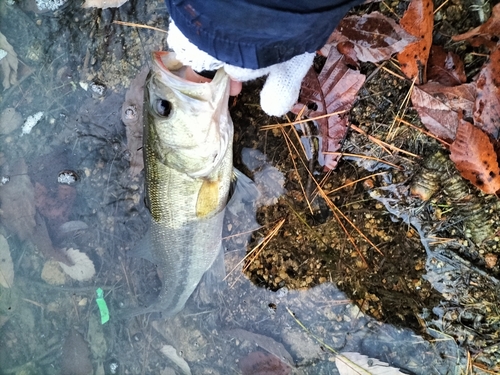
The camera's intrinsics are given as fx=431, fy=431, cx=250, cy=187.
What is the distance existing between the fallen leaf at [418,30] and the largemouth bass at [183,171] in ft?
3.61

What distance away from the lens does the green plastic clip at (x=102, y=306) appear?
3.40m

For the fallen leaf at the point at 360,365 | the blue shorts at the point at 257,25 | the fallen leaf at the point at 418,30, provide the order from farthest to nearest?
the fallen leaf at the point at 360,365 → the fallen leaf at the point at 418,30 → the blue shorts at the point at 257,25

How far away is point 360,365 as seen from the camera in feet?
9.49

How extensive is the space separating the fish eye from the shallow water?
896mm

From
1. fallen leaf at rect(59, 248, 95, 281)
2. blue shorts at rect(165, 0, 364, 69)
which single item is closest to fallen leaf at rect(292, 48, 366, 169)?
blue shorts at rect(165, 0, 364, 69)

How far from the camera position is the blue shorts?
167 centimetres

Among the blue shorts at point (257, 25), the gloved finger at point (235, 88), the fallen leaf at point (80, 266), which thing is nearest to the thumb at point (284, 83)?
the gloved finger at point (235, 88)

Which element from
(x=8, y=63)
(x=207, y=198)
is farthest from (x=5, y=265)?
(x=207, y=198)

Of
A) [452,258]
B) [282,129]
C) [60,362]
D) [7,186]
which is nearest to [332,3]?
[282,129]

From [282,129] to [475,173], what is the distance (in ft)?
3.97

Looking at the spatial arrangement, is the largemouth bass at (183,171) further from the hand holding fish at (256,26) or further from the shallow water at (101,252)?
the hand holding fish at (256,26)

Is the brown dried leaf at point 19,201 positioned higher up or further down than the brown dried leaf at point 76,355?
higher up

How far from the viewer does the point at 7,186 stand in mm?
3461

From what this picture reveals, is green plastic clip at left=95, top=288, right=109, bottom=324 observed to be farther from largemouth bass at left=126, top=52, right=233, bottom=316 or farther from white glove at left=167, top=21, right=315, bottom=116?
white glove at left=167, top=21, right=315, bottom=116
